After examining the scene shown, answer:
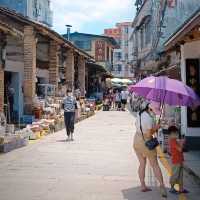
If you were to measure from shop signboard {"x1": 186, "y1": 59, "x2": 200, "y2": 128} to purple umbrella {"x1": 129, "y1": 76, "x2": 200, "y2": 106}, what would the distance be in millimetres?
5747

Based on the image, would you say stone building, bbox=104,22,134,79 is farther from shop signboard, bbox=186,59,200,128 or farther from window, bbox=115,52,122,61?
shop signboard, bbox=186,59,200,128

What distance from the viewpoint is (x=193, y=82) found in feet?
48.3

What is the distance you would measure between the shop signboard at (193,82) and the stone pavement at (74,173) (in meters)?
1.96

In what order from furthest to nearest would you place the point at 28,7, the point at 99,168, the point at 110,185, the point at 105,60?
the point at 105,60, the point at 28,7, the point at 99,168, the point at 110,185

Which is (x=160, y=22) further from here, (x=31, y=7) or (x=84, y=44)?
(x=84, y=44)

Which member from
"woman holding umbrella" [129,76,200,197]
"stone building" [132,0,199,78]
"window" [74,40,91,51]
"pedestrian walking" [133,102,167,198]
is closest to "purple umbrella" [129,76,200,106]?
"woman holding umbrella" [129,76,200,197]

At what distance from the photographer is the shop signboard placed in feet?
48.1

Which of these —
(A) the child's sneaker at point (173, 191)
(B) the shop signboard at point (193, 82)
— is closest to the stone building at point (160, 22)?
(B) the shop signboard at point (193, 82)

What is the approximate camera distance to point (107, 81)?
54719 millimetres

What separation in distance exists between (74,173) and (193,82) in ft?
17.6

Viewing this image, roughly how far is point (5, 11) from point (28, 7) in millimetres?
23407

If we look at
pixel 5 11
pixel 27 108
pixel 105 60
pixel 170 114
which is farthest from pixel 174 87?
pixel 105 60

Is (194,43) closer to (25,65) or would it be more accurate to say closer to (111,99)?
(25,65)

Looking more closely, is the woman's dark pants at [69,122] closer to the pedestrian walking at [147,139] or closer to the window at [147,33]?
the pedestrian walking at [147,139]
